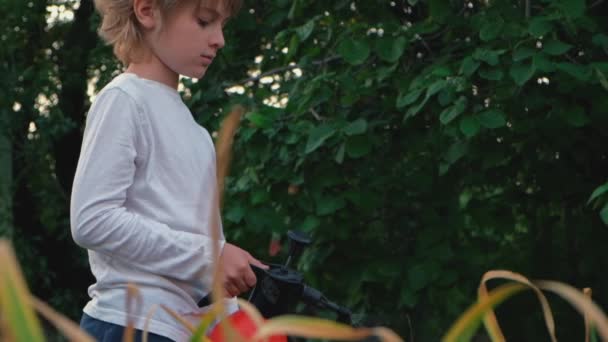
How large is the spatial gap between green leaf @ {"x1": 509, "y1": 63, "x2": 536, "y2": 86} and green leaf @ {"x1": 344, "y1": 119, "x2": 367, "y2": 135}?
0.68m

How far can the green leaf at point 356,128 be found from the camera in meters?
3.97

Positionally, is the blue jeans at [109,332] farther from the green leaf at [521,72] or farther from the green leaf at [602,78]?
the green leaf at [602,78]

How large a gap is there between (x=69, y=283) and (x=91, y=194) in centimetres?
596

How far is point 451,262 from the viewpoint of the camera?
4.54 metres

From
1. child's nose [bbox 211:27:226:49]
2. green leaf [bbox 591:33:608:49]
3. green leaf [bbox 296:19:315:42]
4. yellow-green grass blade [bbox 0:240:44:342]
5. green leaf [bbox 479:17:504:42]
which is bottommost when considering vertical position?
green leaf [bbox 591:33:608:49]

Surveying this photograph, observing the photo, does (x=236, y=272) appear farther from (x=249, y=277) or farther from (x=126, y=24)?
(x=126, y=24)

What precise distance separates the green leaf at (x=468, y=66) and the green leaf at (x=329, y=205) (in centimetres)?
86

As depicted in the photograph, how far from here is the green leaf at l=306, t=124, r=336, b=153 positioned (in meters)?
3.93

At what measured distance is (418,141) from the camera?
4.38 meters

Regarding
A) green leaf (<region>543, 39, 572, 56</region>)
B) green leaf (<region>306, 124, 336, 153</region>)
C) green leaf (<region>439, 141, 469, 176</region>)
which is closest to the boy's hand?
green leaf (<region>543, 39, 572, 56</region>)

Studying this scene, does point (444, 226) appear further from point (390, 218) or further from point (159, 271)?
point (159, 271)

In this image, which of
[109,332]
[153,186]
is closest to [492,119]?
[153,186]

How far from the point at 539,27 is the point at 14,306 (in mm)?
2928

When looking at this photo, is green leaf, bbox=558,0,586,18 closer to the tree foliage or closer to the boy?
the tree foliage
